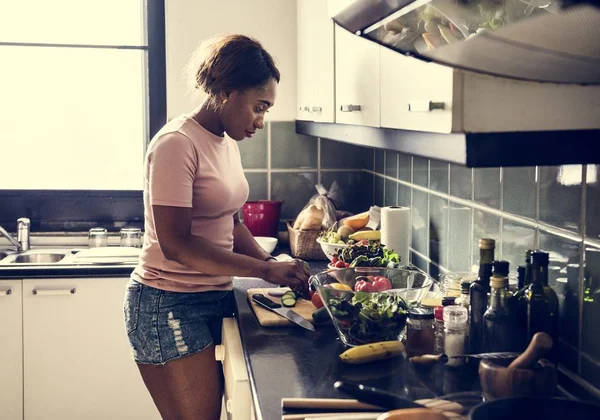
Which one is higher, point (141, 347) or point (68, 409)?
point (141, 347)

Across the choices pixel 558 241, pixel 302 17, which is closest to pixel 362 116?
pixel 558 241

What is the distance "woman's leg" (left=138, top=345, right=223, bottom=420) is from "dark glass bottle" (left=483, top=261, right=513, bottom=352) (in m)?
0.83

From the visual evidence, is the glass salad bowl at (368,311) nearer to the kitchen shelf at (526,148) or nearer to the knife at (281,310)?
the knife at (281,310)

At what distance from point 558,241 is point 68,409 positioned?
6.58ft

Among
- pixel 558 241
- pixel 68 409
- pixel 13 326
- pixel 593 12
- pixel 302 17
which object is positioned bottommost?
pixel 68 409

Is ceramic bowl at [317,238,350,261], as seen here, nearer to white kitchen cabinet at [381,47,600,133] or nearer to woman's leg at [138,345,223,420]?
woman's leg at [138,345,223,420]

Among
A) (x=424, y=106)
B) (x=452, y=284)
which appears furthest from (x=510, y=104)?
(x=452, y=284)

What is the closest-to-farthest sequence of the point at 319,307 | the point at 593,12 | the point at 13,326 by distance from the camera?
the point at 593,12, the point at 319,307, the point at 13,326

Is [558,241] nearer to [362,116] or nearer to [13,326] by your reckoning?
[362,116]

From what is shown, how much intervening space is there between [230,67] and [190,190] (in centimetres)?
34

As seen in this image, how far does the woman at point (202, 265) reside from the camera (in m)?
1.96

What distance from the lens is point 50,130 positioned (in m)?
3.60

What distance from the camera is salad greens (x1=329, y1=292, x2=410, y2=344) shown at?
1667 mm

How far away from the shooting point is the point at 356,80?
6.44 ft
